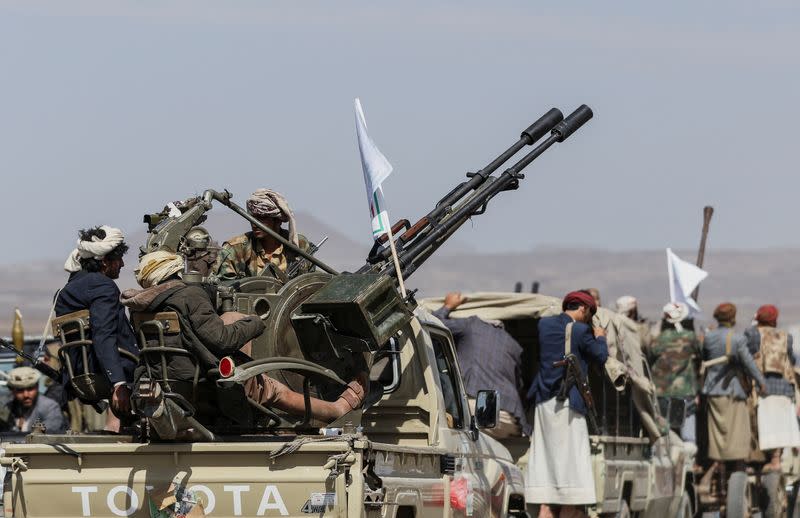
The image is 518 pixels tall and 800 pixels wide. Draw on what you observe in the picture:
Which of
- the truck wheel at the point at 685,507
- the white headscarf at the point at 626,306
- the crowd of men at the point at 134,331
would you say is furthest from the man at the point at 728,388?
the crowd of men at the point at 134,331

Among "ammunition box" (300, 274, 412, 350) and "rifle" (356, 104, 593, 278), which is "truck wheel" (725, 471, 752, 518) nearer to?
"rifle" (356, 104, 593, 278)

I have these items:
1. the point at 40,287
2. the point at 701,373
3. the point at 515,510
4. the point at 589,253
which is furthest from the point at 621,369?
the point at 589,253

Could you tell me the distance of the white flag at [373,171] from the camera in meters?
10.8

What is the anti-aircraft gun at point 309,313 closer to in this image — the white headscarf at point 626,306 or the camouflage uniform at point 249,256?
the camouflage uniform at point 249,256

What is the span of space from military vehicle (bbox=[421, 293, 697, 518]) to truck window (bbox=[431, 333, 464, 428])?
3198 mm

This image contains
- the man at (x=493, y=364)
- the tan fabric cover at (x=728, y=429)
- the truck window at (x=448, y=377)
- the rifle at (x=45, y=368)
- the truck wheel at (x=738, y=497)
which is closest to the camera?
the rifle at (x=45, y=368)

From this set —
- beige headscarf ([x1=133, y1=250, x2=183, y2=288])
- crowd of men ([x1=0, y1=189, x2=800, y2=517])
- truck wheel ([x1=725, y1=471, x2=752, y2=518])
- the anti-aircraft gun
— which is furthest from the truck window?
truck wheel ([x1=725, y1=471, x2=752, y2=518])

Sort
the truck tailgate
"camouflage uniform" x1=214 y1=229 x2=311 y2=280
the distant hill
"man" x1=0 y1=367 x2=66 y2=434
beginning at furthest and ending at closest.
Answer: the distant hill → "man" x1=0 y1=367 x2=66 y2=434 → "camouflage uniform" x1=214 y1=229 x2=311 y2=280 → the truck tailgate

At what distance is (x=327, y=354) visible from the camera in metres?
9.52

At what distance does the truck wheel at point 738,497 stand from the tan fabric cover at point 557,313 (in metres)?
2.09

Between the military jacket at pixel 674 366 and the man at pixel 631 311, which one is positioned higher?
the man at pixel 631 311

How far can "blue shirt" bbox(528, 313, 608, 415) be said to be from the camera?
43.9ft

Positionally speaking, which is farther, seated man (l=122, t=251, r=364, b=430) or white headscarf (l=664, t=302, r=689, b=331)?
white headscarf (l=664, t=302, r=689, b=331)

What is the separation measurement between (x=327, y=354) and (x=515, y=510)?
273cm
